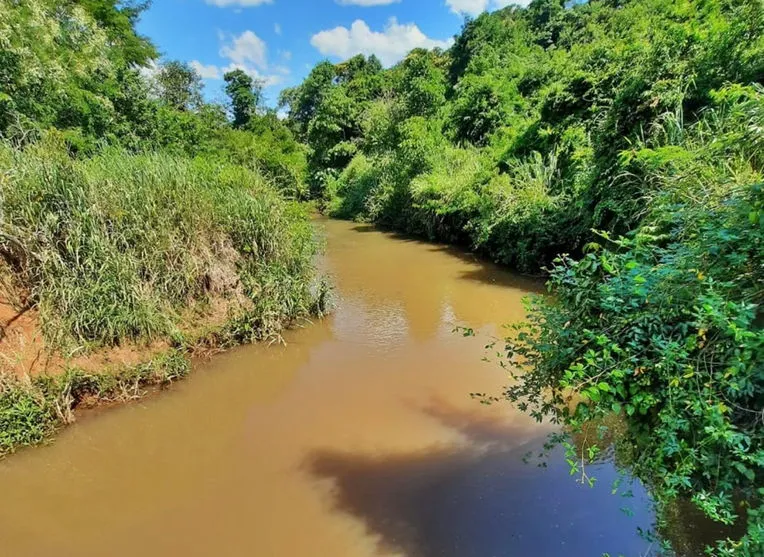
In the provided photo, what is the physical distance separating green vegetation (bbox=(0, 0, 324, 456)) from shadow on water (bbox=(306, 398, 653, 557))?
2629 millimetres

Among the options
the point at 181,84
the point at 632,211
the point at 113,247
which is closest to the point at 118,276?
the point at 113,247

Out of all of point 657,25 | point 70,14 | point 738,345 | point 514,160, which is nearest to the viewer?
point 738,345

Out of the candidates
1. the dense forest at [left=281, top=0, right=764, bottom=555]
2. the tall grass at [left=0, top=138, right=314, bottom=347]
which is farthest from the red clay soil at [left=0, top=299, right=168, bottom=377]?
the dense forest at [left=281, top=0, right=764, bottom=555]

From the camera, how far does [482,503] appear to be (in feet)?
11.0

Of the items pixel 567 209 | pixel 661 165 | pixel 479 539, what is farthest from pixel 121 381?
pixel 567 209

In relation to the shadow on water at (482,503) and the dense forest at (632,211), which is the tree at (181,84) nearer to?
the dense forest at (632,211)

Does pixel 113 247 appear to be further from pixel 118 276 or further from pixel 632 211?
pixel 632 211

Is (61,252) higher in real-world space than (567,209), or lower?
lower

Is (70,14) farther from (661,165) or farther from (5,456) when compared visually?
(661,165)

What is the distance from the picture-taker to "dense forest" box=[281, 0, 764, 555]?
A: 1.72m

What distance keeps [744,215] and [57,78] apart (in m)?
10.7

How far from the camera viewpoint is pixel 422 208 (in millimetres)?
14328

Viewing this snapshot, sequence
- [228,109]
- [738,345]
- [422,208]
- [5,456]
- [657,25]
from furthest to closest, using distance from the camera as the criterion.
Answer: [228,109] < [422,208] < [657,25] < [5,456] < [738,345]

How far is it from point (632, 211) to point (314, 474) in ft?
18.5
